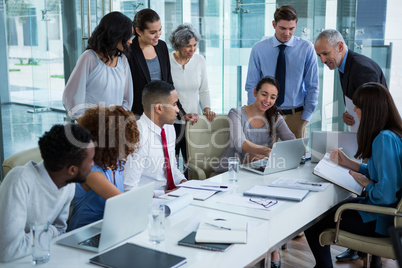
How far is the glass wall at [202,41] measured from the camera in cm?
374

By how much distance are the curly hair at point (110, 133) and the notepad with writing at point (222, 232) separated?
535 mm

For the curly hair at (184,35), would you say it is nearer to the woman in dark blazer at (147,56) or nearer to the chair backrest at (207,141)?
the woman in dark blazer at (147,56)

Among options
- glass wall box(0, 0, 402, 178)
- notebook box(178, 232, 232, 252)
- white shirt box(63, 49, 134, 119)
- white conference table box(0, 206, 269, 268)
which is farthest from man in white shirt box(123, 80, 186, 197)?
glass wall box(0, 0, 402, 178)

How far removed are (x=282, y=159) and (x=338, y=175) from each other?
14.5 inches

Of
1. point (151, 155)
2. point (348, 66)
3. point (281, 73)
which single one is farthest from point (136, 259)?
point (281, 73)

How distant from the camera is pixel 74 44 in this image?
3977mm

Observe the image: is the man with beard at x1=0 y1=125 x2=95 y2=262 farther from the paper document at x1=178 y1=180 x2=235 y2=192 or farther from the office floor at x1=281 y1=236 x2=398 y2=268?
the office floor at x1=281 y1=236 x2=398 y2=268

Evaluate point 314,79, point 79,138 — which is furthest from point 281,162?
point 79,138

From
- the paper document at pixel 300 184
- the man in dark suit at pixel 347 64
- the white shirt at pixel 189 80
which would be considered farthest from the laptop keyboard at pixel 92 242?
the man in dark suit at pixel 347 64

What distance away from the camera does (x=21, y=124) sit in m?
3.85

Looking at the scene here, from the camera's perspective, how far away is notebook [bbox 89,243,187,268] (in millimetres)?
1586

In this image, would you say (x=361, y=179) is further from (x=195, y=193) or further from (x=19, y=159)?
(x=19, y=159)

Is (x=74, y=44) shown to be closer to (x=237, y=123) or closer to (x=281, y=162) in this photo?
(x=237, y=123)

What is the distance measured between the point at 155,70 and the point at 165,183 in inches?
39.7
